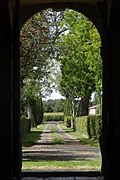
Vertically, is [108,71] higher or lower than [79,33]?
lower

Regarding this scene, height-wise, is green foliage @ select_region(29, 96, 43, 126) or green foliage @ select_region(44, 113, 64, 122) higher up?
green foliage @ select_region(29, 96, 43, 126)

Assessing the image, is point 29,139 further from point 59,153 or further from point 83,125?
point 59,153

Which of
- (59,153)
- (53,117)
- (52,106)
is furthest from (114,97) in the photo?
(52,106)

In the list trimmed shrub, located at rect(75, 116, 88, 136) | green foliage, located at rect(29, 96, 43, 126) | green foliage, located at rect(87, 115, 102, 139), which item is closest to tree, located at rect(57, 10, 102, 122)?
green foliage, located at rect(87, 115, 102, 139)

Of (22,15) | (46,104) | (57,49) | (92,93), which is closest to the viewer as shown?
(22,15)

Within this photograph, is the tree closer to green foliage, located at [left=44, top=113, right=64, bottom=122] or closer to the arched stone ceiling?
the arched stone ceiling

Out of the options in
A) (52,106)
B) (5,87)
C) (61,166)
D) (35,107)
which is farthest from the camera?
(52,106)

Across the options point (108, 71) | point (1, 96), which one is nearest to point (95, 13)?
point (108, 71)

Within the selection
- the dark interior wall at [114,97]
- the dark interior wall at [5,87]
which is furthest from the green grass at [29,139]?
the dark interior wall at [114,97]

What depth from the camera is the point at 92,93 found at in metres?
29.3

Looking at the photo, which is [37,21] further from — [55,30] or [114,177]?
[114,177]

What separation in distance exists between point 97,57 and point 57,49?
2450 mm

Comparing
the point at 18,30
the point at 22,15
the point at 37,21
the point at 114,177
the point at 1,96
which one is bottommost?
the point at 114,177

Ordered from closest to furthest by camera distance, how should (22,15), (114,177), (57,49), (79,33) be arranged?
(114,177) < (22,15) < (57,49) < (79,33)
